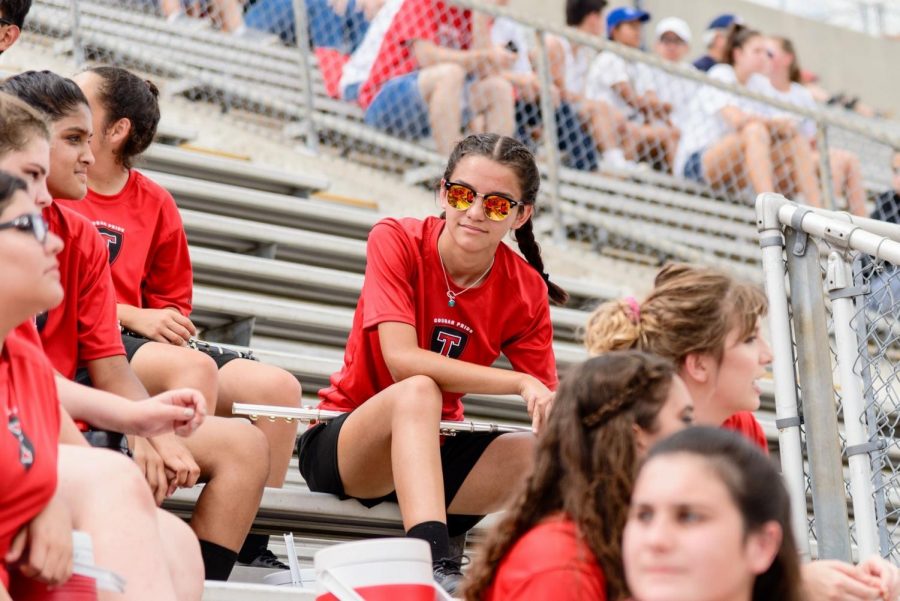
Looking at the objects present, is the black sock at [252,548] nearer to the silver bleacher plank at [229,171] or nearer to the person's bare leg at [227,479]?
the person's bare leg at [227,479]

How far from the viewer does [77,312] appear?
280cm

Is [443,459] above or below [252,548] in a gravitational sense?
above

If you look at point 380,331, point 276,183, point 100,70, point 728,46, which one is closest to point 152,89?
point 100,70

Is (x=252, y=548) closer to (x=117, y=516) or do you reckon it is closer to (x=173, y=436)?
(x=173, y=436)

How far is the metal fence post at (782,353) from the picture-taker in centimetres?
289

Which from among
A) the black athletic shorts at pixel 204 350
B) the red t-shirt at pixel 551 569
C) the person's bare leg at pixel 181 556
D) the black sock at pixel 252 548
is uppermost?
the black athletic shorts at pixel 204 350

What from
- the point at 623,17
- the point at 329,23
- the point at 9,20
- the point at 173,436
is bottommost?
the point at 173,436

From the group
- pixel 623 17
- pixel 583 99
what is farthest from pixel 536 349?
pixel 623 17

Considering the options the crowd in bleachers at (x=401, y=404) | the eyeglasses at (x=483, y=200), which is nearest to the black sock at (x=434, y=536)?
the crowd in bleachers at (x=401, y=404)

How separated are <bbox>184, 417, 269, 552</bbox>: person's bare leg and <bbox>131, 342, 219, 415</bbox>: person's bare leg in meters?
0.20

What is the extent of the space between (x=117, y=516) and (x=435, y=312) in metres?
1.32

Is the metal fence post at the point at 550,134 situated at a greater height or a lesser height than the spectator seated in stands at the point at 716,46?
lesser

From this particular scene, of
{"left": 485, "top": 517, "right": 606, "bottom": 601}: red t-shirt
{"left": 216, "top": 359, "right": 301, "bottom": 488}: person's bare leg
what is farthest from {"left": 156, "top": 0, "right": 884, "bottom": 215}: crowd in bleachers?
{"left": 485, "top": 517, "right": 606, "bottom": 601}: red t-shirt

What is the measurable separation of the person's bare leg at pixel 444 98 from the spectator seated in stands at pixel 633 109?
0.69 metres
